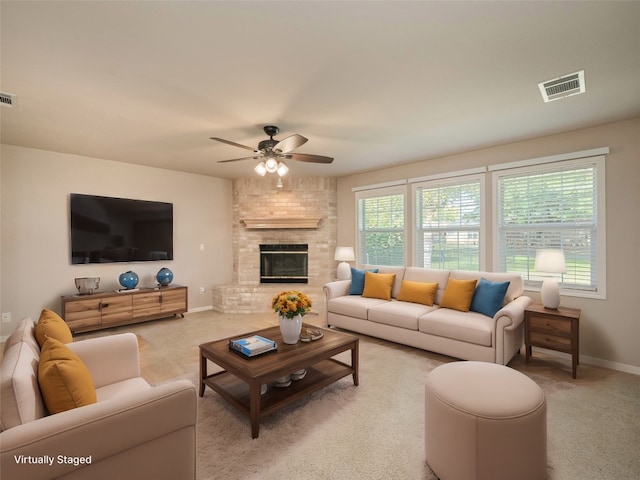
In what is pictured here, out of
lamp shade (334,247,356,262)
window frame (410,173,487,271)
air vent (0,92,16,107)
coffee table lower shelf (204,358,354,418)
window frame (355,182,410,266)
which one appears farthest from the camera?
lamp shade (334,247,356,262)

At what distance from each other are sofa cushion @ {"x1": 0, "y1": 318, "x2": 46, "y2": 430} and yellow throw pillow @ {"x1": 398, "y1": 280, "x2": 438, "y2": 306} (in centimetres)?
365

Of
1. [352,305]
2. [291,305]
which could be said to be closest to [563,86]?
[291,305]

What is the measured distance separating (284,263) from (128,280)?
268 centimetres

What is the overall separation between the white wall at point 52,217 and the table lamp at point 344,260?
2850mm

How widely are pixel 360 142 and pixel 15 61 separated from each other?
10.4ft

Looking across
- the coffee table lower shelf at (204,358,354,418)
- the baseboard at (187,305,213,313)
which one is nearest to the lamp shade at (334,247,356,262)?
the coffee table lower shelf at (204,358,354,418)

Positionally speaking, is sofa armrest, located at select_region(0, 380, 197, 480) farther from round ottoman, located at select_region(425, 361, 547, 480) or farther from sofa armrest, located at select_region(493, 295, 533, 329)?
→ sofa armrest, located at select_region(493, 295, 533, 329)

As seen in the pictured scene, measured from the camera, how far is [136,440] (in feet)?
4.35

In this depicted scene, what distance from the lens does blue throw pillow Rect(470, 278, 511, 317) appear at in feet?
11.0

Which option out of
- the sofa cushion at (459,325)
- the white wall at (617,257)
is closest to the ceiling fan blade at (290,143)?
the sofa cushion at (459,325)

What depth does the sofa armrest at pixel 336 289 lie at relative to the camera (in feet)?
14.9

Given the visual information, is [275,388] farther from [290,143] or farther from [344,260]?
Answer: [344,260]

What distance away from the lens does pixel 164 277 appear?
5086 mm

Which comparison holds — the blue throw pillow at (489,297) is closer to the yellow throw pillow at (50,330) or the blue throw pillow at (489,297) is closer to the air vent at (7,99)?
the yellow throw pillow at (50,330)
